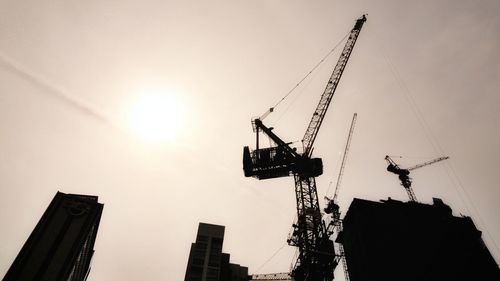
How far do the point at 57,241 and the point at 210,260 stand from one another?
44824mm

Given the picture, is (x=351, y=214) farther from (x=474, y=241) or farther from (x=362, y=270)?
(x=474, y=241)

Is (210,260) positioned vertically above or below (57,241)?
above

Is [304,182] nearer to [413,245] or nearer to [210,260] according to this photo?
[413,245]

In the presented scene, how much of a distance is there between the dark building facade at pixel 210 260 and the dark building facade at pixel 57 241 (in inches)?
1586

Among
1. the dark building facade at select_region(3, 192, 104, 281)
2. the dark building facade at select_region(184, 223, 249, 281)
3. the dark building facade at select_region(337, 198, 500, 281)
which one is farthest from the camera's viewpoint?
the dark building facade at select_region(184, 223, 249, 281)

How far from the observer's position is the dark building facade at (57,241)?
85.2 ft

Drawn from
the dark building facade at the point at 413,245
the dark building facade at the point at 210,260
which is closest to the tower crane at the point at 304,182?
the dark building facade at the point at 413,245

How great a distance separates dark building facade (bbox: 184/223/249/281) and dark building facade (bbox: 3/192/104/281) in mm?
40275

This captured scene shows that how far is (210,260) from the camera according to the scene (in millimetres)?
67875

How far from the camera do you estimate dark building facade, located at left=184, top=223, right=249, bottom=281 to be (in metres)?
66.8

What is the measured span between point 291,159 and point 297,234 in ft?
36.0

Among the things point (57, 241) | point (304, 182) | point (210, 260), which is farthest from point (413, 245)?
point (210, 260)

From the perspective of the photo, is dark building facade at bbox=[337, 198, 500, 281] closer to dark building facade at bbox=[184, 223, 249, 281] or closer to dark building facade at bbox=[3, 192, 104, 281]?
dark building facade at bbox=[184, 223, 249, 281]

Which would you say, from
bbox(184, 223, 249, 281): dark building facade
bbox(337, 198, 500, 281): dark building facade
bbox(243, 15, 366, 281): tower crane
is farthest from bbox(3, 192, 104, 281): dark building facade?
bbox(184, 223, 249, 281): dark building facade
